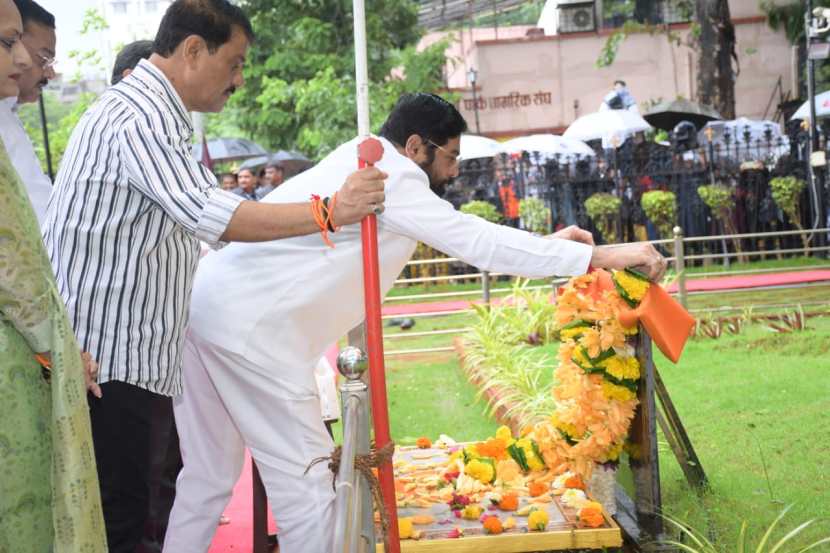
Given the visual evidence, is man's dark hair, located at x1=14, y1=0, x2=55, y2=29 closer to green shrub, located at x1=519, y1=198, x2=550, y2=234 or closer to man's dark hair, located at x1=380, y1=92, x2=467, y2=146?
man's dark hair, located at x1=380, y1=92, x2=467, y2=146

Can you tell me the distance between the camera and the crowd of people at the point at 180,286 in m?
2.21

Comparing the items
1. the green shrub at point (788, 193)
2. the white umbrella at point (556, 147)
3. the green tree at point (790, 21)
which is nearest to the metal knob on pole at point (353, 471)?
the green shrub at point (788, 193)

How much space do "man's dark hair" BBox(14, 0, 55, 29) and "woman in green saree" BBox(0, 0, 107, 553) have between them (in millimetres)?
1669

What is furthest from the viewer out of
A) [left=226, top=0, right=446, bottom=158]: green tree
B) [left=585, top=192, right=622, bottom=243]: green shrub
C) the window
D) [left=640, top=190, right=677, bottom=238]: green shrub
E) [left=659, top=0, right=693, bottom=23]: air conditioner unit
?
the window

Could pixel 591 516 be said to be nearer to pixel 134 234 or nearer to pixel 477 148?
pixel 134 234

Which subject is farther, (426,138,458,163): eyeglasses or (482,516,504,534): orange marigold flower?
(482,516,504,534): orange marigold flower

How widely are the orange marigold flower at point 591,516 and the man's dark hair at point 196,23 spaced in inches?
81.8

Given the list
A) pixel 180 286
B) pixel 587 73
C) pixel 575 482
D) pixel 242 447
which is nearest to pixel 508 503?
pixel 575 482

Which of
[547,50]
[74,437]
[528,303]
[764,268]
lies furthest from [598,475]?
[547,50]

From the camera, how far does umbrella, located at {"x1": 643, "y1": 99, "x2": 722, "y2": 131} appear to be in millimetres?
18797

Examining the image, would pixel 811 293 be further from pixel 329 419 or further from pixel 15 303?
pixel 15 303

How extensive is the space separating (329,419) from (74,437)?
2111 millimetres

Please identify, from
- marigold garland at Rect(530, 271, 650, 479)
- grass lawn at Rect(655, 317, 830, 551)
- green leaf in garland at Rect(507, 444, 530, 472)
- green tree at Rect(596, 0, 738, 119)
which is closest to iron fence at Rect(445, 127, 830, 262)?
green tree at Rect(596, 0, 738, 119)

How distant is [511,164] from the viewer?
17.2m
